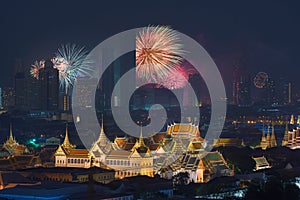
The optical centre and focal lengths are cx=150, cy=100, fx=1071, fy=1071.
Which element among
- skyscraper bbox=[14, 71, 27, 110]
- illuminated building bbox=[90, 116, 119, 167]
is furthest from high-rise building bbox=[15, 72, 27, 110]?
illuminated building bbox=[90, 116, 119, 167]

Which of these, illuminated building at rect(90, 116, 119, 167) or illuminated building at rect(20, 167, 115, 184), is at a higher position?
illuminated building at rect(90, 116, 119, 167)

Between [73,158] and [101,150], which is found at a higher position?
[101,150]

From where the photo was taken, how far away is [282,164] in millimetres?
35812

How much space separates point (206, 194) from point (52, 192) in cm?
513

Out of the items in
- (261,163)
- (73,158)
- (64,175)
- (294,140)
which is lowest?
(64,175)

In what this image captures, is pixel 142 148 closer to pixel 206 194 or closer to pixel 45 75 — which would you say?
pixel 206 194

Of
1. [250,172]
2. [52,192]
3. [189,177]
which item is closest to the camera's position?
[52,192]

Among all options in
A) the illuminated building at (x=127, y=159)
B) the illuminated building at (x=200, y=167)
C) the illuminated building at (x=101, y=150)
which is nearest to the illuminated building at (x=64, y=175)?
the illuminated building at (x=127, y=159)

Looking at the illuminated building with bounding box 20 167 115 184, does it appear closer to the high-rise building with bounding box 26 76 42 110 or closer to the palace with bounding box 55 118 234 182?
the palace with bounding box 55 118 234 182

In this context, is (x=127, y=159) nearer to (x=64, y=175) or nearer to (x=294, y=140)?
(x=64, y=175)

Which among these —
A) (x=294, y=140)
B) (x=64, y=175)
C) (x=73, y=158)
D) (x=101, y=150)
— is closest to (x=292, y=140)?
(x=294, y=140)

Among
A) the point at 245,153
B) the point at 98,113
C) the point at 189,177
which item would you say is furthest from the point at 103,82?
the point at 189,177

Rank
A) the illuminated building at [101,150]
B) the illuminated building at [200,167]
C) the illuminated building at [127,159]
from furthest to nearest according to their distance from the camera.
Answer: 1. the illuminated building at [101,150]
2. the illuminated building at [127,159]
3. the illuminated building at [200,167]

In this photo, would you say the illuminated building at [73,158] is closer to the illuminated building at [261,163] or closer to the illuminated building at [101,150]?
the illuminated building at [101,150]
